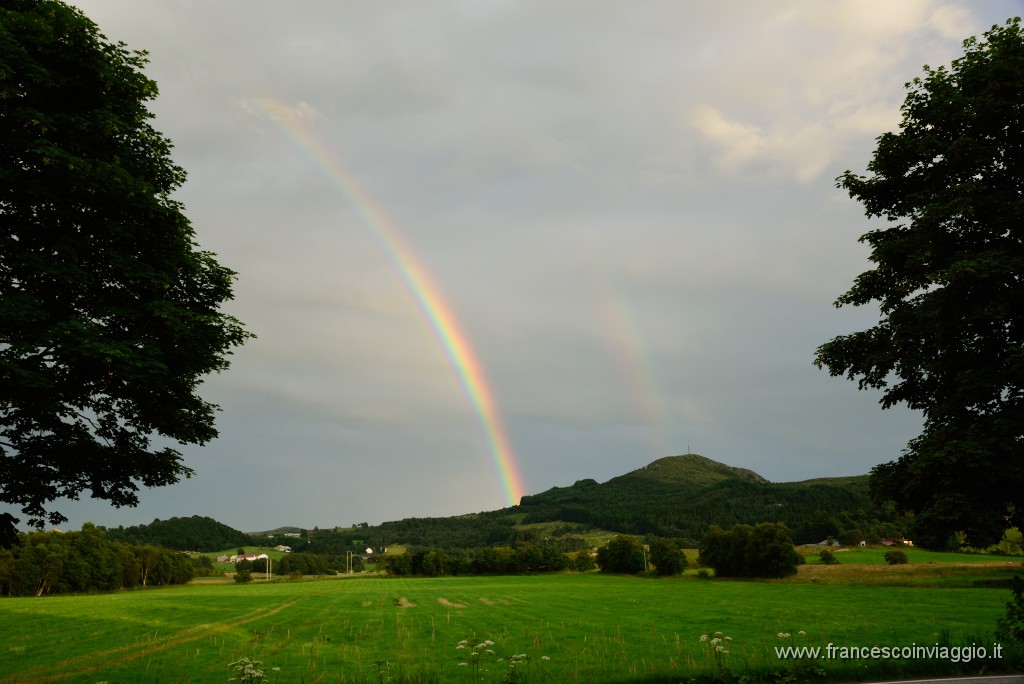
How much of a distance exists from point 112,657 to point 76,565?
11708 centimetres

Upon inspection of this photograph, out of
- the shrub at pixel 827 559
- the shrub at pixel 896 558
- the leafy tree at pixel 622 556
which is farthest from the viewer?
the leafy tree at pixel 622 556

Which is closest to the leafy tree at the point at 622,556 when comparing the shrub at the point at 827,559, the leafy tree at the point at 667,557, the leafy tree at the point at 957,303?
the leafy tree at the point at 667,557

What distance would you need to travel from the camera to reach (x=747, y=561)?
12138 cm

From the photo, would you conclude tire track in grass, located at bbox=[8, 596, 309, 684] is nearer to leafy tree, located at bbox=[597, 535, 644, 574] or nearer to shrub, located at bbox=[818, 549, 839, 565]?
leafy tree, located at bbox=[597, 535, 644, 574]

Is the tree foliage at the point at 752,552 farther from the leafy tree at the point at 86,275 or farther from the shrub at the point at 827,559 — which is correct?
the leafy tree at the point at 86,275

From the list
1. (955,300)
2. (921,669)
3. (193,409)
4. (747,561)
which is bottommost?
(747,561)

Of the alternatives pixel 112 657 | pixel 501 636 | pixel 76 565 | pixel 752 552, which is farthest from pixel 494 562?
pixel 112 657

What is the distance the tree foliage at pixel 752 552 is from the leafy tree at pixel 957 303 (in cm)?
11079

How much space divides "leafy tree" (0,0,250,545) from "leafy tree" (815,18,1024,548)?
68.5 ft

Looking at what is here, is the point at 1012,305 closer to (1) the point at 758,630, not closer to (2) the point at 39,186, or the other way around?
(2) the point at 39,186

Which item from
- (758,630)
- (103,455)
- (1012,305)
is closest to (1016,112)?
(1012,305)

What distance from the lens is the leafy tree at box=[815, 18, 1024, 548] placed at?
15.9 m

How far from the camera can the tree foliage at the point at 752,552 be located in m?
116

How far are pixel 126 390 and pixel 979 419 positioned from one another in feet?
83.2
